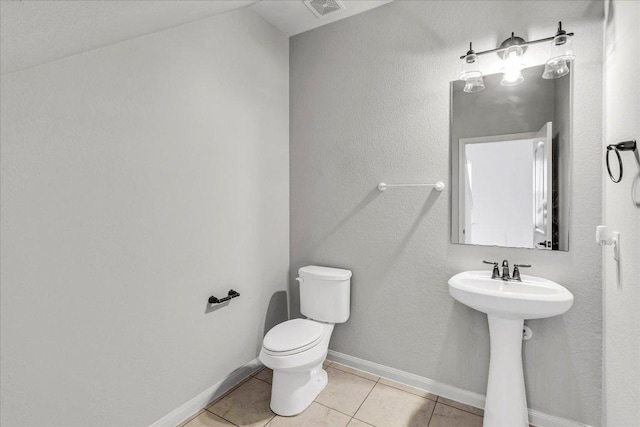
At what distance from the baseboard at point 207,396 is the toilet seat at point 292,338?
45 centimetres

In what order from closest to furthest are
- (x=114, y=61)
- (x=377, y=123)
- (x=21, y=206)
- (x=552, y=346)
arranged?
1. (x=21, y=206)
2. (x=114, y=61)
3. (x=552, y=346)
4. (x=377, y=123)

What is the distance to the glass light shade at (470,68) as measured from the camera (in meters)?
1.71

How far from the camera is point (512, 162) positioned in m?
1.74

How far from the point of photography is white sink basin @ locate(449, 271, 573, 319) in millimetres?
1378

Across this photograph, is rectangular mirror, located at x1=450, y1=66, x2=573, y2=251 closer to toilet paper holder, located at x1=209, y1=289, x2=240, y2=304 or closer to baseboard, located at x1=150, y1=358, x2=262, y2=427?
toilet paper holder, located at x1=209, y1=289, x2=240, y2=304

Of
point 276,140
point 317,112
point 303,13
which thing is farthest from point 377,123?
point 303,13

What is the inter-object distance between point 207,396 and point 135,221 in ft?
3.73

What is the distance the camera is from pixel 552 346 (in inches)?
64.9

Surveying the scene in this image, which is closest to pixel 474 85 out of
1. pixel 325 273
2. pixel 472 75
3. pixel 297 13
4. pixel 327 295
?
pixel 472 75

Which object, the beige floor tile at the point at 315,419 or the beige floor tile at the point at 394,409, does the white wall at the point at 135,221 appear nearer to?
the beige floor tile at the point at 315,419

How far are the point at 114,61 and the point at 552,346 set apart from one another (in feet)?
8.48

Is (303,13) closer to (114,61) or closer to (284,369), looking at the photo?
(114,61)

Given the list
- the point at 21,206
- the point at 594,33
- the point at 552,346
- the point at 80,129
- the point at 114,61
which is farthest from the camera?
the point at 552,346

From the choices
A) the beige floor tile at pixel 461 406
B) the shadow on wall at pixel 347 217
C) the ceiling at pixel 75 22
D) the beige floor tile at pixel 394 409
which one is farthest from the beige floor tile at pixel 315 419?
the ceiling at pixel 75 22
